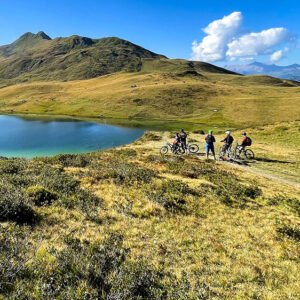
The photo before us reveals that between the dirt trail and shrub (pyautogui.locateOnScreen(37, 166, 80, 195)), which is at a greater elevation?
shrub (pyautogui.locateOnScreen(37, 166, 80, 195))

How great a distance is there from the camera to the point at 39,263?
950cm

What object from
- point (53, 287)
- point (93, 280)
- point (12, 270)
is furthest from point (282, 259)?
point (12, 270)

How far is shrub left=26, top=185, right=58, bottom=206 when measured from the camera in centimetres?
1605

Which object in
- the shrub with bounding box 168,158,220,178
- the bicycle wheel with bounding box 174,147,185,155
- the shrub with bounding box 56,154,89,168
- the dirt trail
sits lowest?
the dirt trail

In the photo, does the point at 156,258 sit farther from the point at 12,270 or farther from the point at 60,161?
the point at 60,161

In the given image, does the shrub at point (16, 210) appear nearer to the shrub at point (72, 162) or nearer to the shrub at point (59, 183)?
the shrub at point (59, 183)

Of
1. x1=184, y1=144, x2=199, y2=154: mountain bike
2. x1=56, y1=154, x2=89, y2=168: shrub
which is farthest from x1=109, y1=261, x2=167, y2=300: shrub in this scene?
x1=184, y1=144, x2=199, y2=154: mountain bike

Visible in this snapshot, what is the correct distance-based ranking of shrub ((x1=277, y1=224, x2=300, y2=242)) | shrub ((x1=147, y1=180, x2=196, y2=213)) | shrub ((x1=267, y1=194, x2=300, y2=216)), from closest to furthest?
shrub ((x1=277, y1=224, x2=300, y2=242)), shrub ((x1=147, y1=180, x2=196, y2=213)), shrub ((x1=267, y1=194, x2=300, y2=216))

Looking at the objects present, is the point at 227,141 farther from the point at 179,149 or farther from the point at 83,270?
the point at 83,270

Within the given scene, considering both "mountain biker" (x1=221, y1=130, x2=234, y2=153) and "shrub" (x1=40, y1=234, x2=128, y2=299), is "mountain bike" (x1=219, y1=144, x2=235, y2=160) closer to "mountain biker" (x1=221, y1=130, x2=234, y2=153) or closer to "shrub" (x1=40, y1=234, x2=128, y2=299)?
"mountain biker" (x1=221, y1=130, x2=234, y2=153)

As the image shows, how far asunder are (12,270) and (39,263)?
869 mm

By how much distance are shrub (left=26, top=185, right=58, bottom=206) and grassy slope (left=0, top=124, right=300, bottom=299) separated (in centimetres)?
74

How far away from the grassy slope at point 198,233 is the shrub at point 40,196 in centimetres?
74

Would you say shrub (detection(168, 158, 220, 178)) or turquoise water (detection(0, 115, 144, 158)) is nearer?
shrub (detection(168, 158, 220, 178))
